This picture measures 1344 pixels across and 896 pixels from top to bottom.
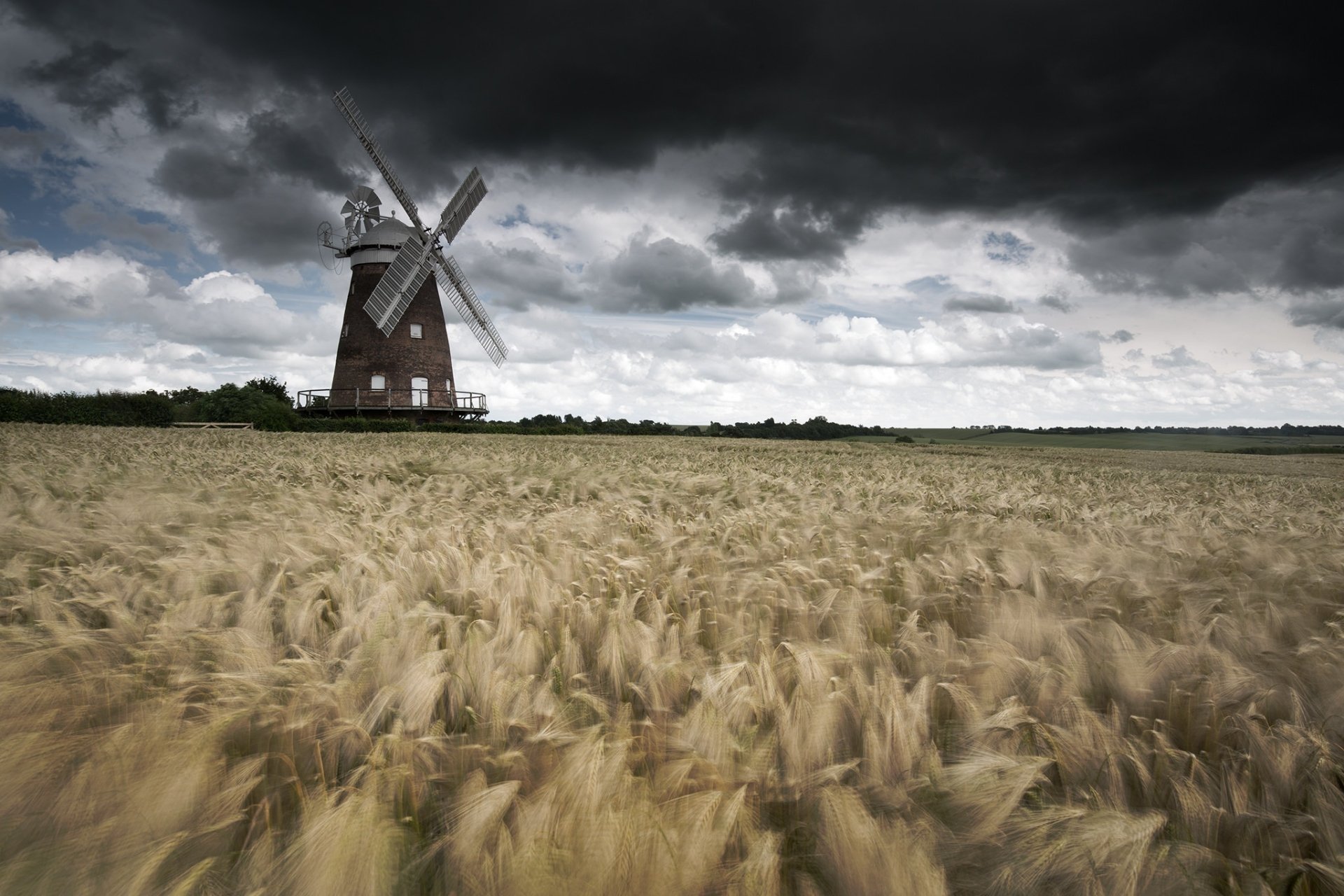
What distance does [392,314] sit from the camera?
113ft

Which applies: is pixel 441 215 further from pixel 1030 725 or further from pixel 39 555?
pixel 1030 725

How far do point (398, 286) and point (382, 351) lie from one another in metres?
3.64

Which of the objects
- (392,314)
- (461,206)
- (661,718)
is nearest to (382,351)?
(392,314)

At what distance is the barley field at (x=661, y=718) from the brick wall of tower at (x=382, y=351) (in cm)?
3398

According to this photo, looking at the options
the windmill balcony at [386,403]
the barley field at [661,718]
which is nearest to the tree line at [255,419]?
the windmill balcony at [386,403]

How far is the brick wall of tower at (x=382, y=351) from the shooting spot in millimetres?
34500

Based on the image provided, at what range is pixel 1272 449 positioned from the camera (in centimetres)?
3881

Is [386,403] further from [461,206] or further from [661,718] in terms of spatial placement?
[661,718]

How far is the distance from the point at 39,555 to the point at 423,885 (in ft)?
10.2

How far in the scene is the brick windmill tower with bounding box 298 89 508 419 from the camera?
113 feet

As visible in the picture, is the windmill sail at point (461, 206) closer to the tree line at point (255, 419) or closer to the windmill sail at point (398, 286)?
the windmill sail at point (398, 286)

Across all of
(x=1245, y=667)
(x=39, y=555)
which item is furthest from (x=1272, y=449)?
(x=39, y=555)

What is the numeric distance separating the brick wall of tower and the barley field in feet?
111

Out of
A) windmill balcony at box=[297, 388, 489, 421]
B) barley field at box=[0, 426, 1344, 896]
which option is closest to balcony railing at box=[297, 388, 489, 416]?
windmill balcony at box=[297, 388, 489, 421]
